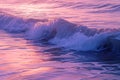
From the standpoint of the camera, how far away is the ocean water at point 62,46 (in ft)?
23.1

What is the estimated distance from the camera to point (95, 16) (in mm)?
13758

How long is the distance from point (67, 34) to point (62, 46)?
1.14 meters

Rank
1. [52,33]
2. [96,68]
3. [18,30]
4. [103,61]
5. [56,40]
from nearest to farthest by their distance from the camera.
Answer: [96,68] → [103,61] → [56,40] → [52,33] → [18,30]

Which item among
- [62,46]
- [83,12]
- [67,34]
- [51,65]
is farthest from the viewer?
[83,12]

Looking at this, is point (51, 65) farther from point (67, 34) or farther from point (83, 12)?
point (83, 12)

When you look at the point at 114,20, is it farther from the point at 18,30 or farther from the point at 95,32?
the point at 18,30

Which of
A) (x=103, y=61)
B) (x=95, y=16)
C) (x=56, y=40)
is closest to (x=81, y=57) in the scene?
(x=103, y=61)

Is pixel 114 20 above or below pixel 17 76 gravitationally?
above

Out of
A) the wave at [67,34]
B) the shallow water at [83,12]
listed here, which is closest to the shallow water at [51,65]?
the wave at [67,34]

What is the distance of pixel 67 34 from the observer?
1102 cm

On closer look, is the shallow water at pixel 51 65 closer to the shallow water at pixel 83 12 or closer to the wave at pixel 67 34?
the wave at pixel 67 34

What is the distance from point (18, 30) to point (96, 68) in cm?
677

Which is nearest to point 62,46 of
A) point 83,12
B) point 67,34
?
point 67,34

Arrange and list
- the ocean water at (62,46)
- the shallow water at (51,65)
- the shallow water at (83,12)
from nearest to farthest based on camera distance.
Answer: the shallow water at (51,65), the ocean water at (62,46), the shallow water at (83,12)
